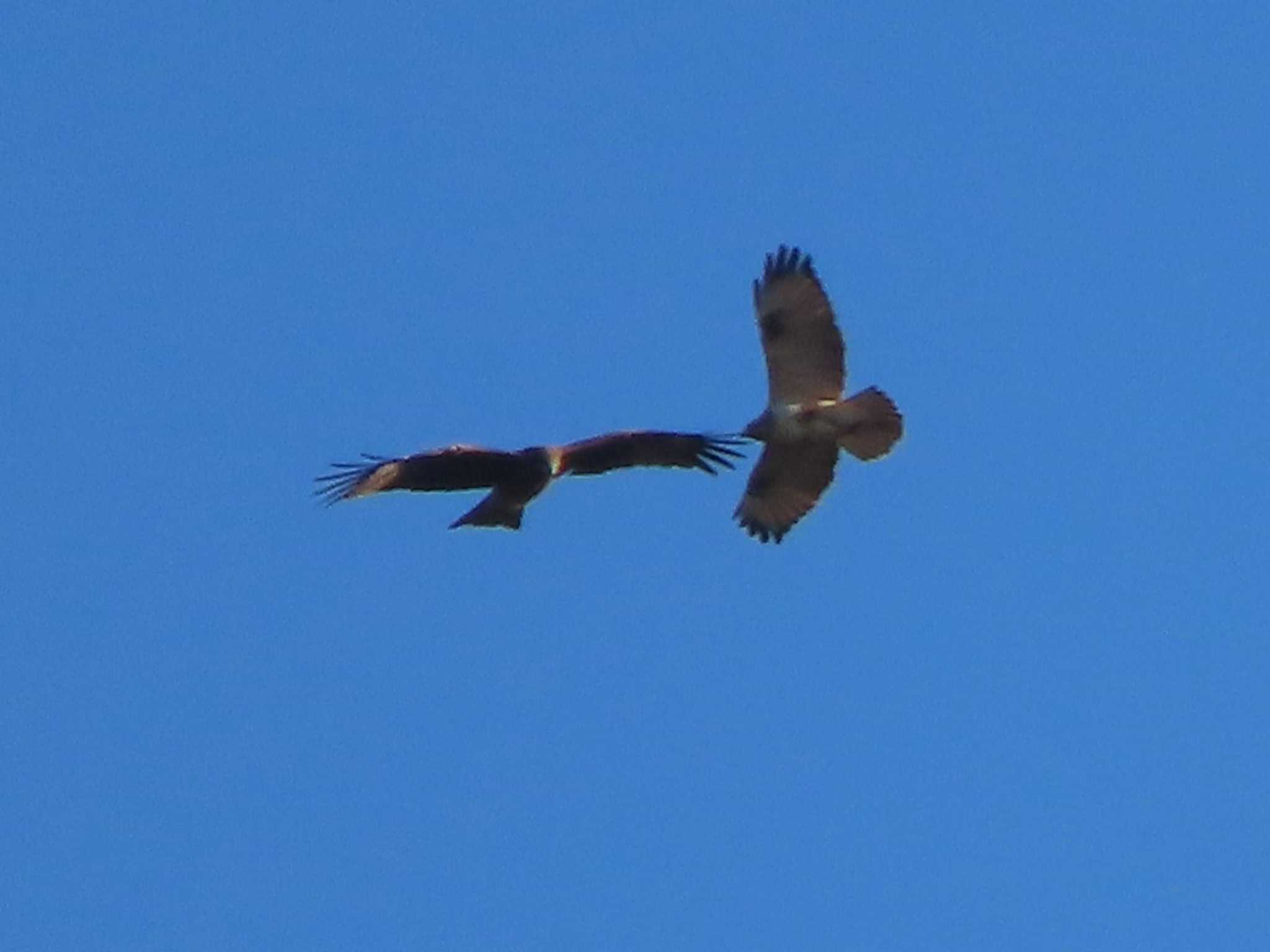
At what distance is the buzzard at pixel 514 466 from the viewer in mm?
19672

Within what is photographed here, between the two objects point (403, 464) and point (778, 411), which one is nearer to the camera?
point (403, 464)

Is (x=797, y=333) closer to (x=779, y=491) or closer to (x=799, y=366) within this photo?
(x=799, y=366)

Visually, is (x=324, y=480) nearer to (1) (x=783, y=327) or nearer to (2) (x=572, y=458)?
(2) (x=572, y=458)

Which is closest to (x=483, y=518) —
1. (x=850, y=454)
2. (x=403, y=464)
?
(x=403, y=464)

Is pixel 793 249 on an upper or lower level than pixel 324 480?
upper

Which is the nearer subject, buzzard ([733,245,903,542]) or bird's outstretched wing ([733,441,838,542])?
buzzard ([733,245,903,542])

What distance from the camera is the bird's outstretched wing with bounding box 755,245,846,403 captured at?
21.6 m

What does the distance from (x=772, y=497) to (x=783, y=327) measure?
106cm

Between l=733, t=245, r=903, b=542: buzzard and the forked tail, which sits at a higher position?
l=733, t=245, r=903, b=542: buzzard

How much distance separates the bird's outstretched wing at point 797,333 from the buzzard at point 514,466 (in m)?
1.04

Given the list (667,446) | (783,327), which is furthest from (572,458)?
(783,327)

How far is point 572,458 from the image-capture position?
2030cm

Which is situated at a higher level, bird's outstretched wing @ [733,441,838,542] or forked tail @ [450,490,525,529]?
bird's outstretched wing @ [733,441,838,542]

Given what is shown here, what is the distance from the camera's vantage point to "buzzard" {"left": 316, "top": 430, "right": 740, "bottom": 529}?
19.7 metres
